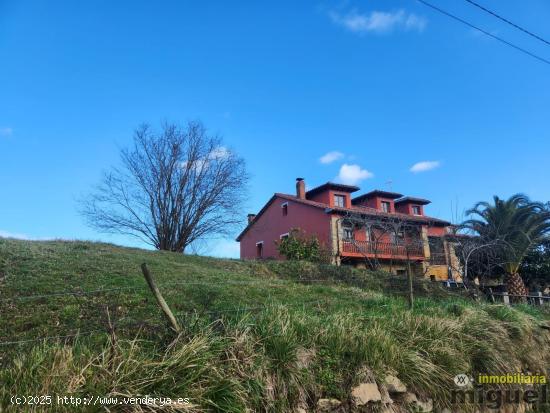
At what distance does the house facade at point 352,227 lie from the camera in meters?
26.9

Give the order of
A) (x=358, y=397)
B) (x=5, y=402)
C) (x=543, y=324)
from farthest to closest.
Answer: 1. (x=543, y=324)
2. (x=358, y=397)
3. (x=5, y=402)

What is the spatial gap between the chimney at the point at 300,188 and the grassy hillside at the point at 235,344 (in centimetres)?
2465

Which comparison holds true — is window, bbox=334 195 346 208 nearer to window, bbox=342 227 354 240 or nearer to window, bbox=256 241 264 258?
window, bbox=342 227 354 240

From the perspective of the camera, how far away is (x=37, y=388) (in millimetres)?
3107

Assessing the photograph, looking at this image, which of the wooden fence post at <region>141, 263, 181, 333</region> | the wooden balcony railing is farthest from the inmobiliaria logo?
the wooden balcony railing

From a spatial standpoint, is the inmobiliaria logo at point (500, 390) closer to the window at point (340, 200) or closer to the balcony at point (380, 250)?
the balcony at point (380, 250)

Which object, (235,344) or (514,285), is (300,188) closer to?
(514,285)

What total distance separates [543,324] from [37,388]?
8982 mm

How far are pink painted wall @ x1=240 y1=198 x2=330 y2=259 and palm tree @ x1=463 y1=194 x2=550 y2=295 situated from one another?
31.9 feet

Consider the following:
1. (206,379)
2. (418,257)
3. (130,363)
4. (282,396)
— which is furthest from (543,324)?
(418,257)

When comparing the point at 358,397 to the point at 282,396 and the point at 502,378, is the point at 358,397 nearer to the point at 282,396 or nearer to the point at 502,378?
the point at 282,396

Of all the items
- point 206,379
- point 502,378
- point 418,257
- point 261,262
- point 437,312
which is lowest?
point 502,378

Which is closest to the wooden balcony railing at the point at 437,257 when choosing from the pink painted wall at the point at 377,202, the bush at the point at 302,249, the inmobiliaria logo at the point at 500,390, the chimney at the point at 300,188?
the bush at the point at 302,249

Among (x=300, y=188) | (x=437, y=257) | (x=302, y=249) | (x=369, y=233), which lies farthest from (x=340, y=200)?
(x=302, y=249)
